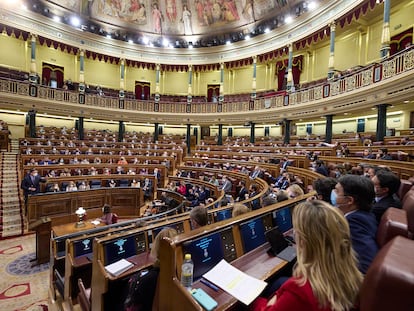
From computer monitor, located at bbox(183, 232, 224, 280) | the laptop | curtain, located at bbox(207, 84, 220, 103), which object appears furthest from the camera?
curtain, located at bbox(207, 84, 220, 103)

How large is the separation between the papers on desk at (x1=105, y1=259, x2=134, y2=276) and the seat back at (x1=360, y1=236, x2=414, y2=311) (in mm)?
1796

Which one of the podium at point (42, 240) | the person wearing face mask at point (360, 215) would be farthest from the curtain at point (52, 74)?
the person wearing face mask at point (360, 215)

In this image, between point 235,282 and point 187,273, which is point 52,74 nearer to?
point 187,273

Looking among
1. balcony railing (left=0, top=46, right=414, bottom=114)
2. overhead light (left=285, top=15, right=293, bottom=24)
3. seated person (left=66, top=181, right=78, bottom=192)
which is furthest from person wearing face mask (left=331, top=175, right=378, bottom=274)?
overhead light (left=285, top=15, right=293, bottom=24)

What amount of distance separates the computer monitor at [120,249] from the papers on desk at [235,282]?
1147 millimetres

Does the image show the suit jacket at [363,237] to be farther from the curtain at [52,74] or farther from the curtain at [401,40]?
the curtain at [52,74]

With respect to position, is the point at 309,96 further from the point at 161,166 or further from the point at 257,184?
the point at 161,166

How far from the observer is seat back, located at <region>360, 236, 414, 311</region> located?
0.69 metres

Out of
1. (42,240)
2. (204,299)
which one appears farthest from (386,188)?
(42,240)

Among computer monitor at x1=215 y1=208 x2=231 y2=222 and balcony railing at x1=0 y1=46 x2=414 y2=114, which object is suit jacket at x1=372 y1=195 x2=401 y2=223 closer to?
computer monitor at x1=215 y1=208 x2=231 y2=222

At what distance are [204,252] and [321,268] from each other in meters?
0.92

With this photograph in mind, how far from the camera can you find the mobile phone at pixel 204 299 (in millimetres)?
1279

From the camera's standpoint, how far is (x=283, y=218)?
2.70 meters

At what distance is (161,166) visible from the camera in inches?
388
